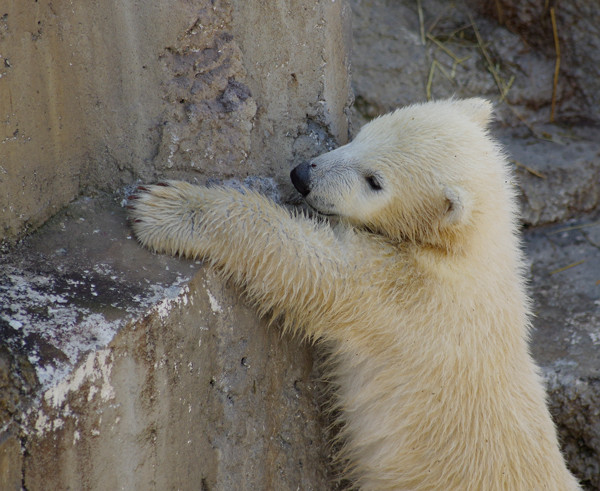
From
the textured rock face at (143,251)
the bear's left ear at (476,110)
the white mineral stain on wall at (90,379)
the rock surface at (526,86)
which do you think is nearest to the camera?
the white mineral stain on wall at (90,379)

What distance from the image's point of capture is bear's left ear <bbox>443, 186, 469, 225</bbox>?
2.87 metres

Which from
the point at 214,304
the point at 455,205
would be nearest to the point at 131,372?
the point at 214,304

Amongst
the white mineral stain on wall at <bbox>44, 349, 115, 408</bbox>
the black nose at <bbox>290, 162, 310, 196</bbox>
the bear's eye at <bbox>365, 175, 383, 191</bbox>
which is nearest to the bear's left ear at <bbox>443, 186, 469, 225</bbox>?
the bear's eye at <bbox>365, 175, 383, 191</bbox>

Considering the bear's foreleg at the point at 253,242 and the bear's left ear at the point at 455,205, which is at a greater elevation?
the bear's left ear at the point at 455,205

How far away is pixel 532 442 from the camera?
9.82ft

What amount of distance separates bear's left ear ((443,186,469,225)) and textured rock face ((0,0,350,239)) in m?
0.77

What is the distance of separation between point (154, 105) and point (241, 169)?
1.57 feet

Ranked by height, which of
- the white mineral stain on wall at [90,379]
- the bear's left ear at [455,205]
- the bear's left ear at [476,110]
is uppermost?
the bear's left ear at [476,110]

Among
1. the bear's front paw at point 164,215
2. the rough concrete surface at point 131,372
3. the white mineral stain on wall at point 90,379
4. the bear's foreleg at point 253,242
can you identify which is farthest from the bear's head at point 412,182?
the white mineral stain on wall at point 90,379

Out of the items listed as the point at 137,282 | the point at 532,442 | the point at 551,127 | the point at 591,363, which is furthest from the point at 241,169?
the point at 551,127

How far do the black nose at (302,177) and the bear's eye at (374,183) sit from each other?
26cm

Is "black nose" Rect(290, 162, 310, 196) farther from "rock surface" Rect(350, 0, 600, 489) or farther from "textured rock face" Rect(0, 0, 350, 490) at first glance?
"rock surface" Rect(350, 0, 600, 489)

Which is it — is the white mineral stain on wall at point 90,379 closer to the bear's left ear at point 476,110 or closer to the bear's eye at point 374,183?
the bear's eye at point 374,183

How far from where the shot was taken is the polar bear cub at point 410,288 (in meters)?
2.79
